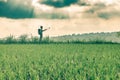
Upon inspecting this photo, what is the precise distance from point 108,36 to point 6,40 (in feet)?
338

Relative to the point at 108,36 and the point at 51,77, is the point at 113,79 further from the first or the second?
the point at 108,36

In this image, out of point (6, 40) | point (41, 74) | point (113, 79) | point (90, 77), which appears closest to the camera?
point (113, 79)

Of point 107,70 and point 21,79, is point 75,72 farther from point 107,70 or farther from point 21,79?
point 21,79

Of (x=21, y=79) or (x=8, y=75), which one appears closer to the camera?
(x=21, y=79)

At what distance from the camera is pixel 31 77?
517 inches

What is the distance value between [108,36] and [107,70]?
143303mm

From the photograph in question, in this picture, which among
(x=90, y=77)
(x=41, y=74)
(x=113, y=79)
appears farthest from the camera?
(x=41, y=74)

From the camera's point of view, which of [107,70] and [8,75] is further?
[107,70]

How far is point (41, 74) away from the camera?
559 inches

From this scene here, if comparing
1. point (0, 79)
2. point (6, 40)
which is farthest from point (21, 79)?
point (6, 40)

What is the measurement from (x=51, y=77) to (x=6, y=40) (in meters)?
45.4

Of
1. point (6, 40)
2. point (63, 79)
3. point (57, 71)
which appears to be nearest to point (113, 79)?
point (63, 79)

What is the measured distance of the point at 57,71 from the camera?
47.3 ft

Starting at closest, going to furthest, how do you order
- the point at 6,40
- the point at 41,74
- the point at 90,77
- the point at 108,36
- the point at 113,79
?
the point at 113,79, the point at 90,77, the point at 41,74, the point at 6,40, the point at 108,36
